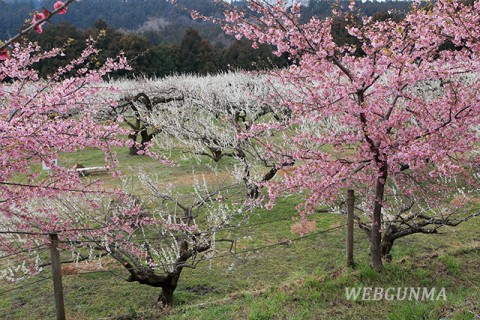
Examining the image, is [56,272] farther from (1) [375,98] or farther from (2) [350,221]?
(1) [375,98]

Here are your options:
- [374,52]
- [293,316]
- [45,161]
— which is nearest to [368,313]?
[293,316]

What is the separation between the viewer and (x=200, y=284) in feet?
20.4

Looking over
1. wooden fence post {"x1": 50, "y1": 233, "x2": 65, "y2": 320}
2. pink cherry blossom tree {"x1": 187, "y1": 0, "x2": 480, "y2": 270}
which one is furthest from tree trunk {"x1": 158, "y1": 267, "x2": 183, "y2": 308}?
pink cherry blossom tree {"x1": 187, "y1": 0, "x2": 480, "y2": 270}

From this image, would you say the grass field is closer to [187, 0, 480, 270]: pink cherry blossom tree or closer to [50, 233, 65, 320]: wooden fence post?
[50, 233, 65, 320]: wooden fence post

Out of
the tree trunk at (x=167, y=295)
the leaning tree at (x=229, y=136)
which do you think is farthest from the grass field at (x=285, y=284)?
the leaning tree at (x=229, y=136)

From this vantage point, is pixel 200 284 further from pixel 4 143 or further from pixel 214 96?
pixel 214 96

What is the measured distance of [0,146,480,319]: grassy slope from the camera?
4168 mm

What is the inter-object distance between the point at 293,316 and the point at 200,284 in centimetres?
243

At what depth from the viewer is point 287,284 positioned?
4.98 metres

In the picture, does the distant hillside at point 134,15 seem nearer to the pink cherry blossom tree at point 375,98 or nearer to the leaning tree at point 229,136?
the leaning tree at point 229,136

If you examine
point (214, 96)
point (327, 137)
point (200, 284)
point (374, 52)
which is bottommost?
point (200, 284)

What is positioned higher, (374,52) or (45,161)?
(374,52)

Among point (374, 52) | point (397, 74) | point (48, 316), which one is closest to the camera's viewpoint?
point (397, 74)

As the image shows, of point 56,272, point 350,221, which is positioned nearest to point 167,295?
point 56,272
